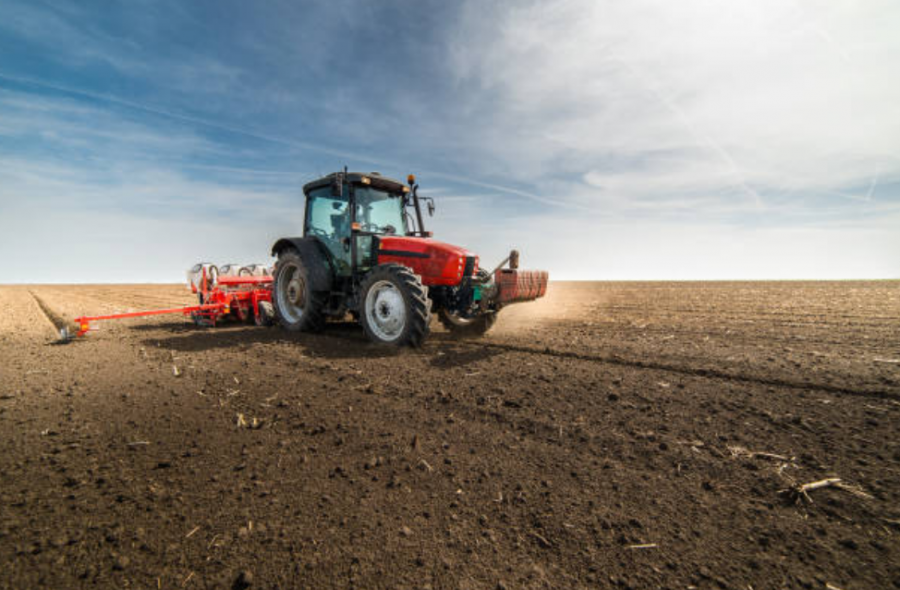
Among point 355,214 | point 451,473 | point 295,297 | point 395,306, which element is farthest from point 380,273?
point 451,473

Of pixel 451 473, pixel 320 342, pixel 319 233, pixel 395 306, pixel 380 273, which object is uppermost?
pixel 319 233

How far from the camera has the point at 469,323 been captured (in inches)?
279

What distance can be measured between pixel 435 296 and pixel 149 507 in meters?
5.03

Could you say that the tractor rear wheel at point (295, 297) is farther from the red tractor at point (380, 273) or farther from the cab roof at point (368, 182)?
the cab roof at point (368, 182)

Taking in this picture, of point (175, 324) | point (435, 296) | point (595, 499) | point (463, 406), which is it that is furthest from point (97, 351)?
point (595, 499)

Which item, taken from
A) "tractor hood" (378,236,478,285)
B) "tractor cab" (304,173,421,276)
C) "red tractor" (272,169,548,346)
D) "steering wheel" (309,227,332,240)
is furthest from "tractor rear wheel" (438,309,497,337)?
"steering wheel" (309,227,332,240)

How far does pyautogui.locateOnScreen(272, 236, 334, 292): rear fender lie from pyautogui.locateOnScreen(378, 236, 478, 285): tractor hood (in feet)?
3.70

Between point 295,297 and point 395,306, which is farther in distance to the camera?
point 295,297

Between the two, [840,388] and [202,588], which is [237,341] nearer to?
[202,588]

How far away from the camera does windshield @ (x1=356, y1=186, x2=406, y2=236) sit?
6.95 meters

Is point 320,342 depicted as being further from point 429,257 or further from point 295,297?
point 429,257

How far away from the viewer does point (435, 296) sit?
6797 millimetres

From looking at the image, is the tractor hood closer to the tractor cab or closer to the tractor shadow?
the tractor cab

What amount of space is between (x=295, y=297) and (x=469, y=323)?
345 centimetres
